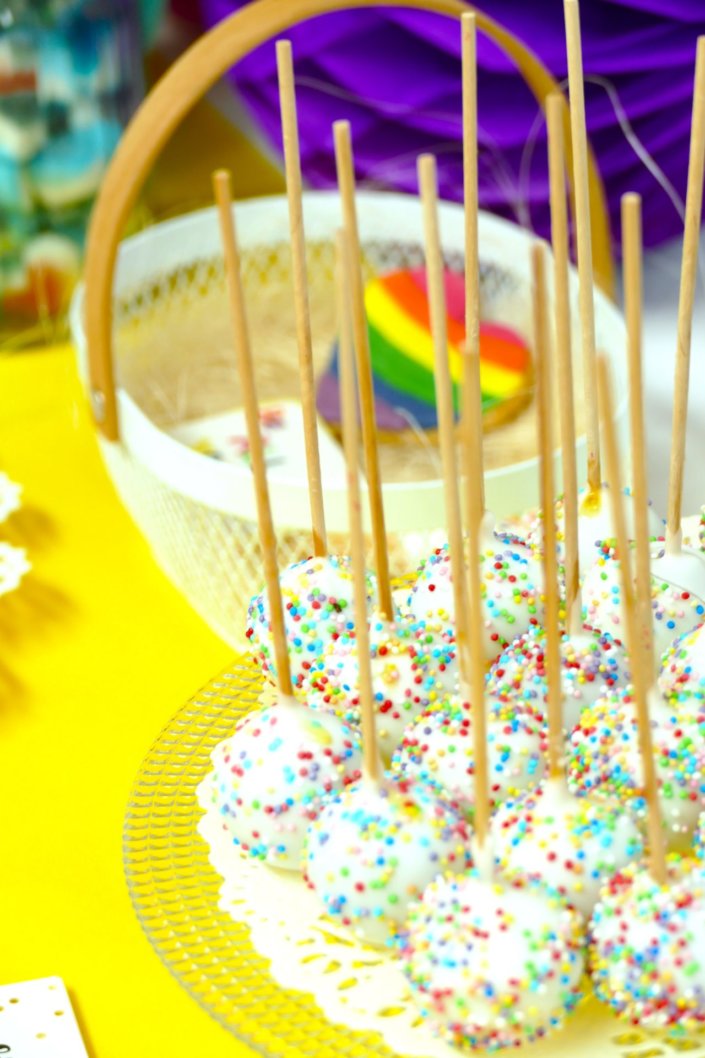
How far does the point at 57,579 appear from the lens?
1.14 metres

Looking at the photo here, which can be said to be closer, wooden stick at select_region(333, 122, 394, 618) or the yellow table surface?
wooden stick at select_region(333, 122, 394, 618)

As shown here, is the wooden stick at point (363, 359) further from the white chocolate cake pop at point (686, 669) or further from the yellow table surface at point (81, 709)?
the yellow table surface at point (81, 709)

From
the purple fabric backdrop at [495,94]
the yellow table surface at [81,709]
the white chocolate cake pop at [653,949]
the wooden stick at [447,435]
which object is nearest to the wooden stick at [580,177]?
the wooden stick at [447,435]

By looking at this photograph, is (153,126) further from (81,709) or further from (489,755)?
A: (489,755)

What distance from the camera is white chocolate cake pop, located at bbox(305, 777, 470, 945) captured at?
1.89ft

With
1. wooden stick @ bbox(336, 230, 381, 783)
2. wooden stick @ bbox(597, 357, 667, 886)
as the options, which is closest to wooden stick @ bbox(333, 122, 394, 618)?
wooden stick @ bbox(336, 230, 381, 783)

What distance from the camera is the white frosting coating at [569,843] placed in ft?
1.87

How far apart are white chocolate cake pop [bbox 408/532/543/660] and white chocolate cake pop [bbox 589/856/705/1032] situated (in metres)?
0.16

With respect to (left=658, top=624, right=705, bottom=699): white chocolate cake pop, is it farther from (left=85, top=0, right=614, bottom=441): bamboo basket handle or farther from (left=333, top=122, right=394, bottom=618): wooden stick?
(left=85, top=0, right=614, bottom=441): bamboo basket handle

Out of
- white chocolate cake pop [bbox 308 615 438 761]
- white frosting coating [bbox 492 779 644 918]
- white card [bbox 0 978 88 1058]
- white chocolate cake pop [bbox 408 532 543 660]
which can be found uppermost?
white chocolate cake pop [bbox 408 532 543 660]

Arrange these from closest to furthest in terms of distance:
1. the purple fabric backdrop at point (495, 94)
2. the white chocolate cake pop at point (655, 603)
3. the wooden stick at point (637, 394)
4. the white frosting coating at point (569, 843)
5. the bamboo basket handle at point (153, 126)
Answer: the wooden stick at point (637, 394) → the white frosting coating at point (569, 843) → the white chocolate cake pop at point (655, 603) → the bamboo basket handle at point (153, 126) → the purple fabric backdrop at point (495, 94)

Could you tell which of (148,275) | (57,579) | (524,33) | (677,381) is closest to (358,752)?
(677,381)

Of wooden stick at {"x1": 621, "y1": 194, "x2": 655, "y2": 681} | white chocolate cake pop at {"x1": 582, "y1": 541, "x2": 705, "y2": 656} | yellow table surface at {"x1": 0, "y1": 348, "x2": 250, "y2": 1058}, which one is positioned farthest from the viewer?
yellow table surface at {"x1": 0, "y1": 348, "x2": 250, "y2": 1058}

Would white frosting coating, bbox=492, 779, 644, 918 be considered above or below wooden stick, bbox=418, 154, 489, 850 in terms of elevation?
below
